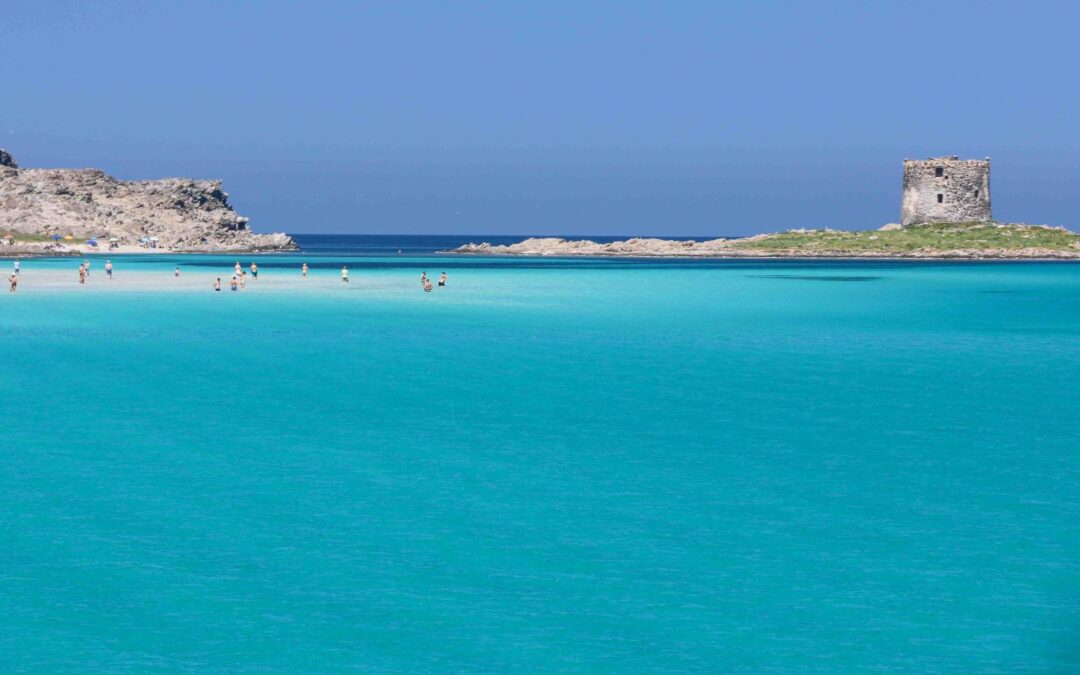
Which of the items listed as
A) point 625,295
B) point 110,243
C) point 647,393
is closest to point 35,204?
point 110,243

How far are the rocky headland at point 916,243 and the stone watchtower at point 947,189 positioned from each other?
1515 millimetres

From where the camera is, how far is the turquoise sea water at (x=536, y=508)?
15453mm

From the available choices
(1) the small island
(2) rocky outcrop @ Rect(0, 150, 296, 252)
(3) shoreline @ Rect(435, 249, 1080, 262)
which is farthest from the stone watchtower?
(2) rocky outcrop @ Rect(0, 150, 296, 252)

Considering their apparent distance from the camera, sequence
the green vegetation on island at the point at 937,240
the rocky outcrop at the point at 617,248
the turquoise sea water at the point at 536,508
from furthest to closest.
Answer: the rocky outcrop at the point at 617,248, the green vegetation on island at the point at 937,240, the turquoise sea water at the point at 536,508

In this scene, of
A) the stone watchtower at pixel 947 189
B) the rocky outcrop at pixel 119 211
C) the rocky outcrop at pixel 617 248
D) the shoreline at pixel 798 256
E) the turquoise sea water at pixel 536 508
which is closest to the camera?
the turquoise sea water at pixel 536 508

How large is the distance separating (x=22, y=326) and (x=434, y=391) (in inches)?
1035

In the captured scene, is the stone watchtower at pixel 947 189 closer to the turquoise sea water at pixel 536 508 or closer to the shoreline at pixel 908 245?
the shoreline at pixel 908 245

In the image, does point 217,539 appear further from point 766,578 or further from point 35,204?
point 35,204

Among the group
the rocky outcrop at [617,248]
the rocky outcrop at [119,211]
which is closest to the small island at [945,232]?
the rocky outcrop at [617,248]

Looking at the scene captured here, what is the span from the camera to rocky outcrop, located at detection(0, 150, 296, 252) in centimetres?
17850

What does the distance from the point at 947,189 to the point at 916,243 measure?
252 inches

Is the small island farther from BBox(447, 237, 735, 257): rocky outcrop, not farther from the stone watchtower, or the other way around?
BBox(447, 237, 735, 257): rocky outcrop

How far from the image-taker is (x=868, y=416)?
3133cm

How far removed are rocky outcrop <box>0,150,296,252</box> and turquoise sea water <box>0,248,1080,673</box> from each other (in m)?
139
